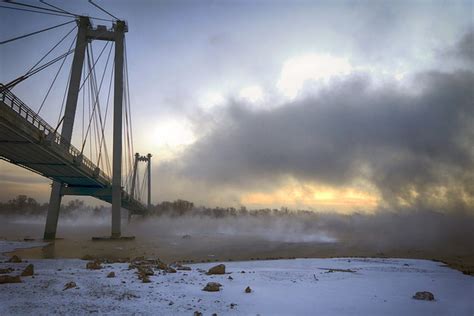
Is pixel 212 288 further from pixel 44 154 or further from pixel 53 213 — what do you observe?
pixel 53 213

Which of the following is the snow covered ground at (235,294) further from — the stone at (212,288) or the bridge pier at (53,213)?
the bridge pier at (53,213)

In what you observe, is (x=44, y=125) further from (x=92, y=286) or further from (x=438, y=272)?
(x=438, y=272)

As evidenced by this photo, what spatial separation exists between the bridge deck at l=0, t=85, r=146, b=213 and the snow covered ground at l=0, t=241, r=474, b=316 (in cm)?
1247

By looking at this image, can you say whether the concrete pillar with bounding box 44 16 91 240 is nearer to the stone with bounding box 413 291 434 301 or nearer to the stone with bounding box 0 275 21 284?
the stone with bounding box 0 275 21 284

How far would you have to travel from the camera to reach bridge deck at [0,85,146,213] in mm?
25500

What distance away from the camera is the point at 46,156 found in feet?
113

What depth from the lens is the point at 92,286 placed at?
13.5m

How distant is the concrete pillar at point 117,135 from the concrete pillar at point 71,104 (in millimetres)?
4704

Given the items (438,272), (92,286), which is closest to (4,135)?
(92,286)

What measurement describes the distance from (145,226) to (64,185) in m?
55.9

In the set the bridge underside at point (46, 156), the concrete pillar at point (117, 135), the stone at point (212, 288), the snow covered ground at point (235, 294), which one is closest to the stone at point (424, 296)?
the snow covered ground at point (235, 294)

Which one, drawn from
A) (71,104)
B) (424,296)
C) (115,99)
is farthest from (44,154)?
(424,296)

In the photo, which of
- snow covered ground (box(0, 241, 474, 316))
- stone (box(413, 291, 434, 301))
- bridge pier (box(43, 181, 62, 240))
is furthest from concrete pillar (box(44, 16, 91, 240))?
stone (box(413, 291, 434, 301))

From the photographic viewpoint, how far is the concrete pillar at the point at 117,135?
51938 mm
